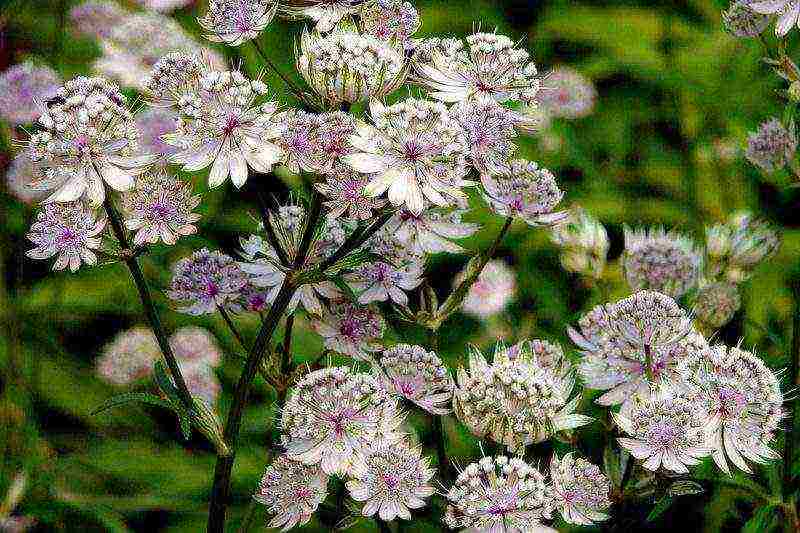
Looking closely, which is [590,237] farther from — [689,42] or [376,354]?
[689,42]

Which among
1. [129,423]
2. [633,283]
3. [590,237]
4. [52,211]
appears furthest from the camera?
[129,423]

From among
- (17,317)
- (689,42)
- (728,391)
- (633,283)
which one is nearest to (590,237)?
(633,283)

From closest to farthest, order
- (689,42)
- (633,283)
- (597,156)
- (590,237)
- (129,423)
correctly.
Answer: (633,283) → (590,237) → (129,423) → (597,156) → (689,42)

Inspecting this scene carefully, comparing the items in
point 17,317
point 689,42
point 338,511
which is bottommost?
point 17,317

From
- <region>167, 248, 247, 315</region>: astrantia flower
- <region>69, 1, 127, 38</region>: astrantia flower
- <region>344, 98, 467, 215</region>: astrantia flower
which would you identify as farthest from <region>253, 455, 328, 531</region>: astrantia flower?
<region>69, 1, 127, 38</region>: astrantia flower

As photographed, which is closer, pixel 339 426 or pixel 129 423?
pixel 339 426

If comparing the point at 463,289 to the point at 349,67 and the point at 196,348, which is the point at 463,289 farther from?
the point at 196,348

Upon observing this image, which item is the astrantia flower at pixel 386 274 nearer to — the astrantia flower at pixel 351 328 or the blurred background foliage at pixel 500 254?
the astrantia flower at pixel 351 328
